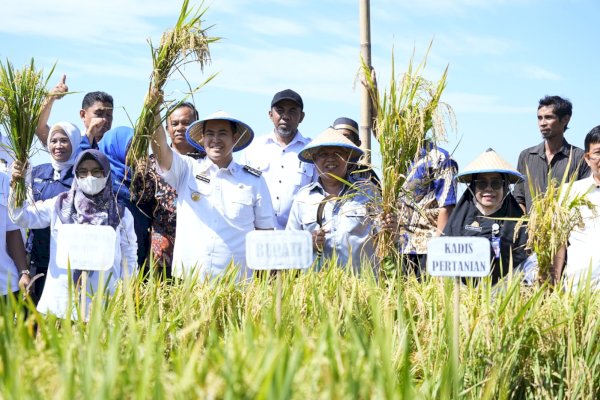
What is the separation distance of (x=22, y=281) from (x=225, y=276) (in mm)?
1239

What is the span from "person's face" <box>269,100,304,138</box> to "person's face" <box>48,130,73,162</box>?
1.38 meters

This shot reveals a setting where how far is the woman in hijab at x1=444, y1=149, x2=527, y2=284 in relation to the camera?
4.05 m

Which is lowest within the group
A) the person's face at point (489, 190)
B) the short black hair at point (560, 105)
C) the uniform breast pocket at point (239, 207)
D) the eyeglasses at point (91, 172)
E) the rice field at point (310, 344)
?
the rice field at point (310, 344)

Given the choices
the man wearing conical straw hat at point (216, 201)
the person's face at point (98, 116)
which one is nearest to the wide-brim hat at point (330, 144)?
the man wearing conical straw hat at point (216, 201)

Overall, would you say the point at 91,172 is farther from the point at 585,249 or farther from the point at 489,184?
the point at 585,249

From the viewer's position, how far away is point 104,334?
249 cm

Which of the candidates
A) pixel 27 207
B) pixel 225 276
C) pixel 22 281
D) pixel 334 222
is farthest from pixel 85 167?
pixel 334 222

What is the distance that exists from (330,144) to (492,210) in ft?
2.95

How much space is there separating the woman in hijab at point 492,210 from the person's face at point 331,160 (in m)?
0.62

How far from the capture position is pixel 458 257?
3.04m

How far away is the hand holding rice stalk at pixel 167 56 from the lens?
11.8 ft

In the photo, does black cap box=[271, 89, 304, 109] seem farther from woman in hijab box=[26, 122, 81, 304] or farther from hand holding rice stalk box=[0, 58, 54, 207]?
hand holding rice stalk box=[0, 58, 54, 207]

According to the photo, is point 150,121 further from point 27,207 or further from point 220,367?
point 220,367

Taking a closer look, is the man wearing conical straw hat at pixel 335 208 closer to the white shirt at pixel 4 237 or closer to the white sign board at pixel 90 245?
the white sign board at pixel 90 245
